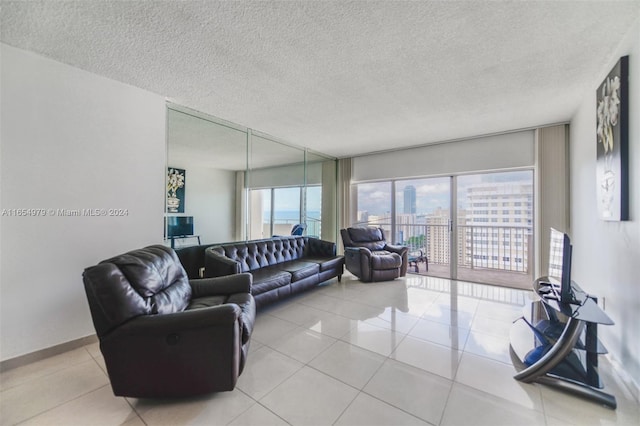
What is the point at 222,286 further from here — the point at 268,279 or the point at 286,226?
the point at 286,226

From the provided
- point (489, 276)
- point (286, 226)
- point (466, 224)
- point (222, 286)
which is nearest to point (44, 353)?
point (222, 286)

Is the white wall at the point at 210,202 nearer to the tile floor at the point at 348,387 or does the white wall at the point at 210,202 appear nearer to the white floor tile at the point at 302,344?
the tile floor at the point at 348,387

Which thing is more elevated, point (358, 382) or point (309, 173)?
point (309, 173)

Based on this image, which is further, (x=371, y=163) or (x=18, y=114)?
(x=371, y=163)

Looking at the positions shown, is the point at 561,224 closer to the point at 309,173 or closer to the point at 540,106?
the point at 540,106

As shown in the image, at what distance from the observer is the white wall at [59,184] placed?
6.70 ft

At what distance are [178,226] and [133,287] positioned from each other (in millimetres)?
1860

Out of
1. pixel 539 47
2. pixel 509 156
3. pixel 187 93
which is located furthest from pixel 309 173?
pixel 539 47

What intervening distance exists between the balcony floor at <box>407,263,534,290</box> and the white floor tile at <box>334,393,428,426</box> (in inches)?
146

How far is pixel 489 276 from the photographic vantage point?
4676 mm

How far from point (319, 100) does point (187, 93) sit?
5.06 ft

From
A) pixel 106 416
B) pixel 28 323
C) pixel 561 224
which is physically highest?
pixel 561 224

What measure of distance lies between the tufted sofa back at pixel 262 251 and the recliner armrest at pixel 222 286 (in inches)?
18.8

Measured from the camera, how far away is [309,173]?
5.85m
